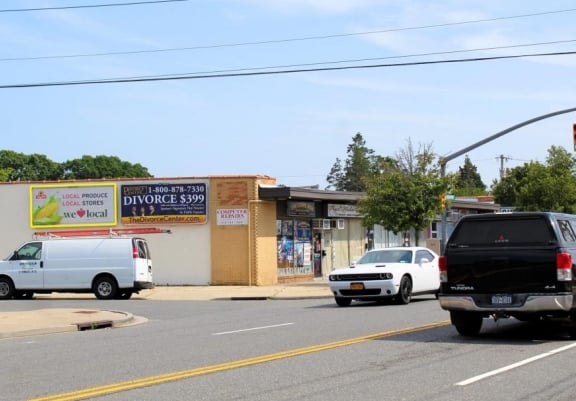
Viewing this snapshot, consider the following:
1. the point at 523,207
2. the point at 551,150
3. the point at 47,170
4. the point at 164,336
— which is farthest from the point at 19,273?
the point at 47,170

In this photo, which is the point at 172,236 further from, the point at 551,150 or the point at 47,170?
the point at 47,170

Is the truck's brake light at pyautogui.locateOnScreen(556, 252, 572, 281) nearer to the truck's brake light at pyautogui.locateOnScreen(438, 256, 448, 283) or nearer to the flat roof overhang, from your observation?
the truck's brake light at pyautogui.locateOnScreen(438, 256, 448, 283)

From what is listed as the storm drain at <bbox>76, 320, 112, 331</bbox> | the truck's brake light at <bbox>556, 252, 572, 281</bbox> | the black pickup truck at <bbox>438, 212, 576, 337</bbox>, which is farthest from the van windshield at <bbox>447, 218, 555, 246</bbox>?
the storm drain at <bbox>76, 320, 112, 331</bbox>

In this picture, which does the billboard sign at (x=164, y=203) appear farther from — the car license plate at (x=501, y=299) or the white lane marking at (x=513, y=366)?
the white lane marking at (x=513, y=366)

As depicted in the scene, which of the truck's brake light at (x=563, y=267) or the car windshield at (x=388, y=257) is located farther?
the car windshield at (x=388, y=257)

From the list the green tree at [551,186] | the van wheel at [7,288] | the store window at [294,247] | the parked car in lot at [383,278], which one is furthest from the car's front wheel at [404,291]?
the green tree at [551,186]

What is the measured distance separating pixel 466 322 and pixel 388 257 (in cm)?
836

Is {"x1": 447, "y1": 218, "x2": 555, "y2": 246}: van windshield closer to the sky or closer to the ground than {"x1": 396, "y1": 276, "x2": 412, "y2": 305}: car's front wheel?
closer to the sky

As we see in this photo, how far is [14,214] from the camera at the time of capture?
35094mm

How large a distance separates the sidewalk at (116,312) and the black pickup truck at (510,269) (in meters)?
8.11

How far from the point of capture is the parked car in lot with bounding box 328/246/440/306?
2036cm

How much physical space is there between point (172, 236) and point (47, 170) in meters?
69.2

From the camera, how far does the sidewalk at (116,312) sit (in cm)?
1662

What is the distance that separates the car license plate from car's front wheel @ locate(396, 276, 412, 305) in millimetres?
7951
